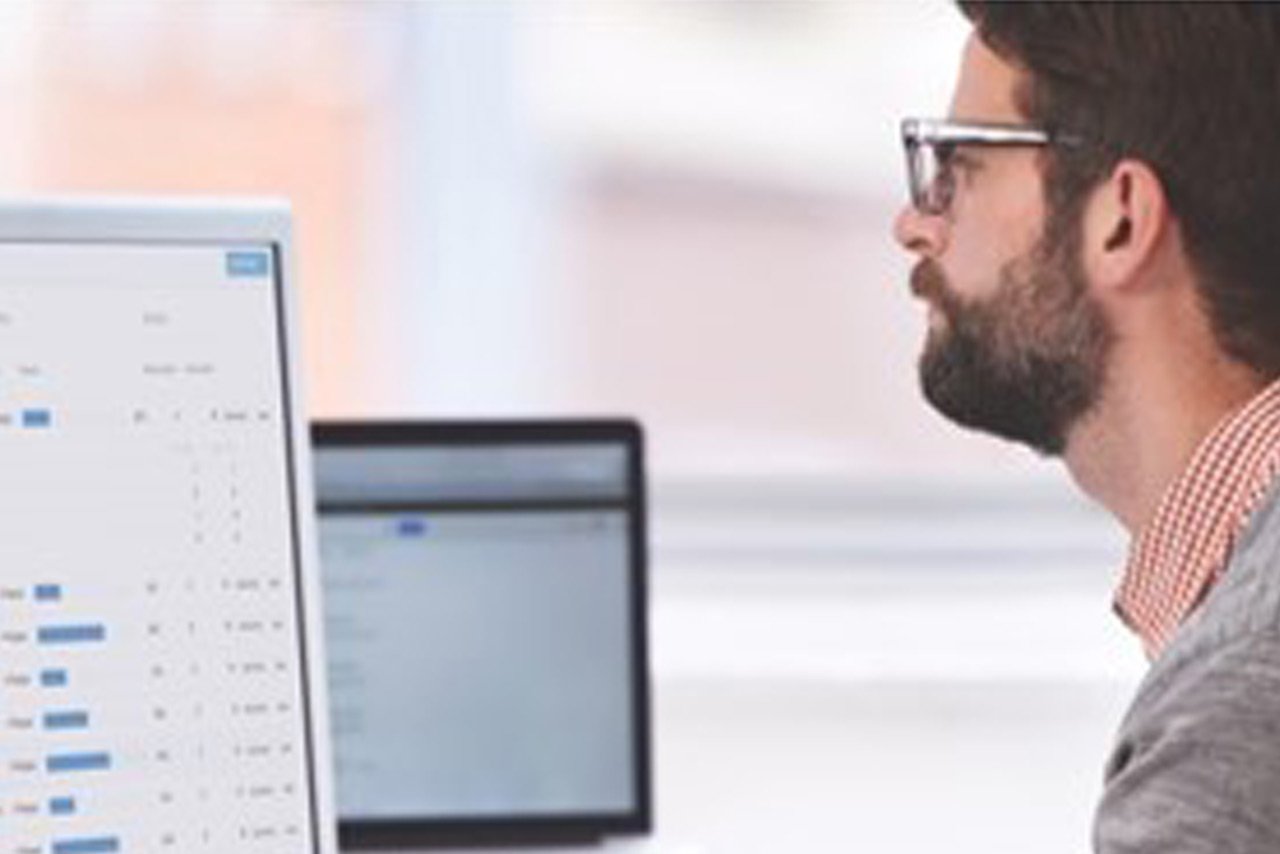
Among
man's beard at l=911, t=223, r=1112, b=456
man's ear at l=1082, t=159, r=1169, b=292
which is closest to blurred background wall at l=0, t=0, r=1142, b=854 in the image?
man's beard at l=911, t=223, r=1112, b=456

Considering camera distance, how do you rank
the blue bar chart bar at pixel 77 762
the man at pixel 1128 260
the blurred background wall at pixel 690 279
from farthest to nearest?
the blurred background wall at pixel 690 279, the man at pixel 1128 260, the blue bar chart bar at pixel 77 762

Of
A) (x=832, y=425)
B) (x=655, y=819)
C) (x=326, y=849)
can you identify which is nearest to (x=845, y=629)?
(x=832, y=425)

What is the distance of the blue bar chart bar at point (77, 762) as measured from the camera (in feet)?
3.49

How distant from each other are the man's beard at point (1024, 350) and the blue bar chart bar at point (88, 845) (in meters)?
0.51

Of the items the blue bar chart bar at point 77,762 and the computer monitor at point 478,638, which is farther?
the computer monitor at point 478,638

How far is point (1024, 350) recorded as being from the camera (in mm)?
1268

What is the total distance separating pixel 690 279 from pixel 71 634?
46.4 inches

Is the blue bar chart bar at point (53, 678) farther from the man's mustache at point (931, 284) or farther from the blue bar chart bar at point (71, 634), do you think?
the man's mustache at point (931, 284)

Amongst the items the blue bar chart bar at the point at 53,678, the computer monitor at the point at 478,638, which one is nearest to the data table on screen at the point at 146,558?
the blue bar chart bar at the point at 53,678

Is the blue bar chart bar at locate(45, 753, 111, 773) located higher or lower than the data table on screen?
lower

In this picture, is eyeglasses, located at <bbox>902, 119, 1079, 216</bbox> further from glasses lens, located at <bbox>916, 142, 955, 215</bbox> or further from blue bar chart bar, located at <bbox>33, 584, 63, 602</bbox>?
blue bar chart bar, located at <bbox>33, 584, 63, 602</bbox>

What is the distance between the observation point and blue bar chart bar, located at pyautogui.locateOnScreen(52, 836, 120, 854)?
1.06 metres

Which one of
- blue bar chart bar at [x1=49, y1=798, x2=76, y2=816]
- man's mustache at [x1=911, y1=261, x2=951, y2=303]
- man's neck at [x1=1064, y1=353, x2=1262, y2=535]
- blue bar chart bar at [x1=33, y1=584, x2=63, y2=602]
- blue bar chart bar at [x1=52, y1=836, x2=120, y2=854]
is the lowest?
blue bar chart bar at [x1=52, y1=836, x2=120, y2=854]

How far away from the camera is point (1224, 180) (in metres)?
1.21
